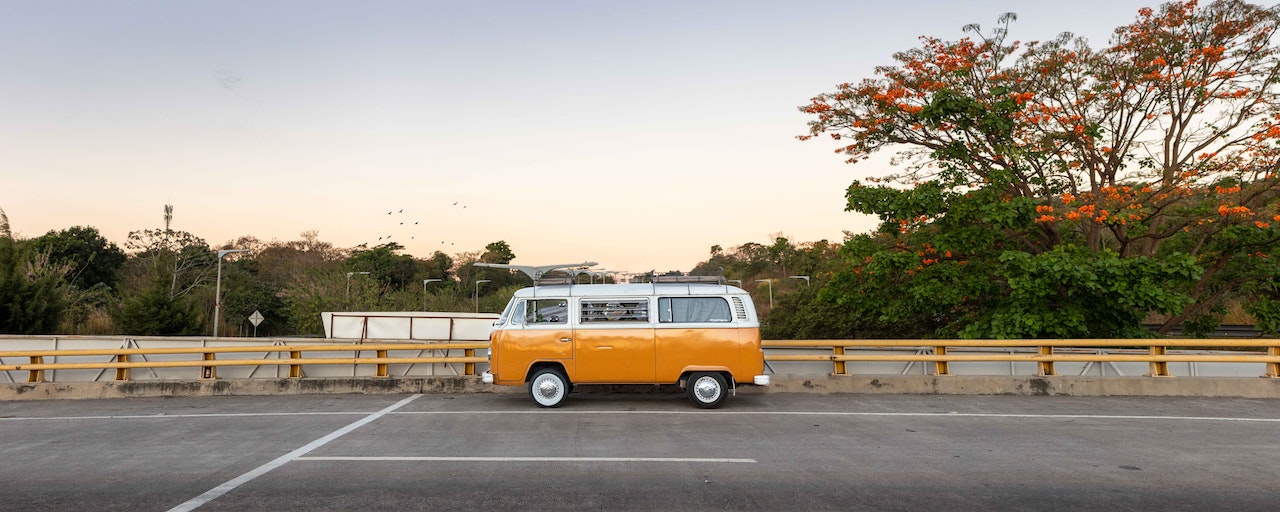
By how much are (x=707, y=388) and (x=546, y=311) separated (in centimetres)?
281

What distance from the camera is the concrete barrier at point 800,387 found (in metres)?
13.1

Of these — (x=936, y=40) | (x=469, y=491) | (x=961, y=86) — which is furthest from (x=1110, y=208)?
(x=469, y=491)

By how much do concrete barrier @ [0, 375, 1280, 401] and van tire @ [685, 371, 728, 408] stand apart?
2.05 m

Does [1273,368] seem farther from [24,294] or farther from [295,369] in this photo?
[24,294]

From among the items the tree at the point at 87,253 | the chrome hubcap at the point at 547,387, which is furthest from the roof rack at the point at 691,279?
the tree at the point at 87,253

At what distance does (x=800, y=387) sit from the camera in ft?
44.8

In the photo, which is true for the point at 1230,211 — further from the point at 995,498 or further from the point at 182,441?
the point at 182,441

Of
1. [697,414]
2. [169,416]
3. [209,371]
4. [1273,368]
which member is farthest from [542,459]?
[1273,368]

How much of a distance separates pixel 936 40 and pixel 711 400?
12450 mm

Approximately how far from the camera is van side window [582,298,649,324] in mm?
11875

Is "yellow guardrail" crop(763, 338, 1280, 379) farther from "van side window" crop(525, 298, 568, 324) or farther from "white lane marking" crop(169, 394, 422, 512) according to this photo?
"white lane marking" crop(169, 394, 422, 512)

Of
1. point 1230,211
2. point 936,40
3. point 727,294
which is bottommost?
point 727,294

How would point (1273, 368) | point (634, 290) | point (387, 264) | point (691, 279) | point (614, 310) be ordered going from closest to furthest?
point (614, 310)
point (634, 290)
point (691, 279)
point (1273, 368)
point (387, 264)

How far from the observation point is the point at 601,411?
11.7 meters
